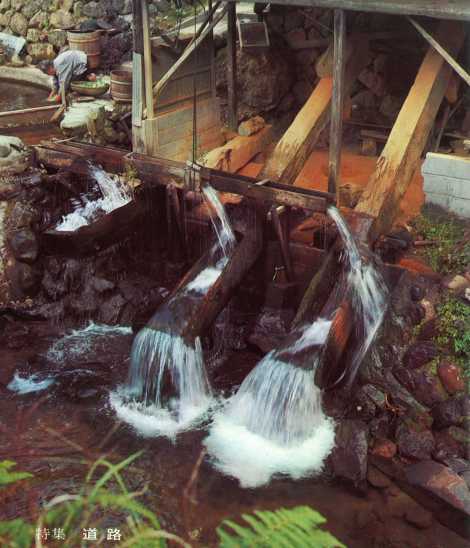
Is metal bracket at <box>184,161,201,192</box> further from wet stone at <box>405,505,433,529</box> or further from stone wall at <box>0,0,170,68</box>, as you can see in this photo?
stone wall at <box>0,0,170,68</box>

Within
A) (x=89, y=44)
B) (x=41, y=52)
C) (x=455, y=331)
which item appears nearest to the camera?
(x=455, y=331)

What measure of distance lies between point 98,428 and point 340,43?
16.8ft

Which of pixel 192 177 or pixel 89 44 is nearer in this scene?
pixel 192 177

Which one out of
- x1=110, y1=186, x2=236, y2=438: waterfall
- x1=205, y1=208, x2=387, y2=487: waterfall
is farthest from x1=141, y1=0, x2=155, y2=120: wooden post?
x1=205, y1=208, x2=387, y2=487: waterfall

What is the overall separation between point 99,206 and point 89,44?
656 centimetres

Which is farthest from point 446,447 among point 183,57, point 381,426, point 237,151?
point 183,57

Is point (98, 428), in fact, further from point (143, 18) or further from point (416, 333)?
point (143, 18)

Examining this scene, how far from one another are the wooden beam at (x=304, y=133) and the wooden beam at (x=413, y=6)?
6.06 feet

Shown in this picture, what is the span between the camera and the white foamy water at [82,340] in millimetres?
7594

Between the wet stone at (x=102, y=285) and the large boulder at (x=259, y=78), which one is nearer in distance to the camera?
the wet stone at (x=102, y=285)

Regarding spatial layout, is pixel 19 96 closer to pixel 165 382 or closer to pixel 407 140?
pixel 407 140

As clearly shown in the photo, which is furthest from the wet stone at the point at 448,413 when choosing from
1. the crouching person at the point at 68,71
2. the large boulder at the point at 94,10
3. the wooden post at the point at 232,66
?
the large boulder at the point at 94,10

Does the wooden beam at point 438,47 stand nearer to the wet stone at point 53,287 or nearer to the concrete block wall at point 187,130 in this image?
the concrete block wall at point 187,130

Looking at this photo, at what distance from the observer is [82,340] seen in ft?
26.0
